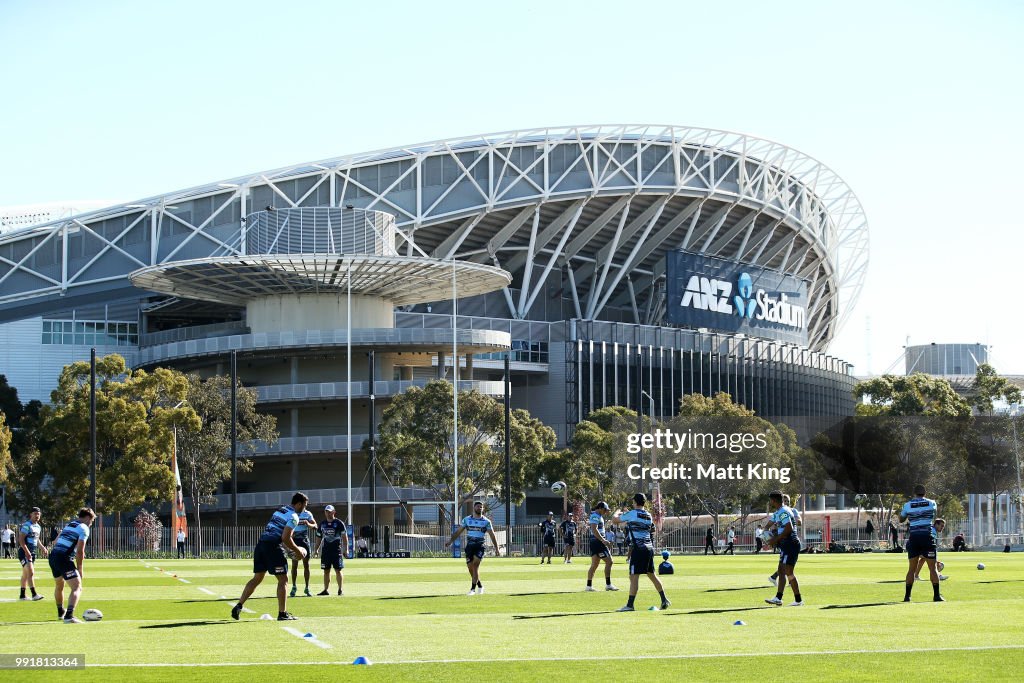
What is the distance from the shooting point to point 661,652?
640 inches

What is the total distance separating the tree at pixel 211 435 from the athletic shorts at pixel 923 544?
52.2 meters

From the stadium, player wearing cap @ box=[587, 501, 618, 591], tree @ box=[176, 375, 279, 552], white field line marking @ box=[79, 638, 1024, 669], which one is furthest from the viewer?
the stadium

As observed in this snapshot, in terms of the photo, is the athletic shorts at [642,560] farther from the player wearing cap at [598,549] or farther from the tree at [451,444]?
the tree at [451,444]

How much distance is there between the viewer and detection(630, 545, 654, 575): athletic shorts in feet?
72.8

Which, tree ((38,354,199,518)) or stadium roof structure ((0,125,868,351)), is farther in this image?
stadium roof structure ((0,125,868,351))

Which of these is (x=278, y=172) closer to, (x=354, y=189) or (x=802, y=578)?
(x=354, y=189)

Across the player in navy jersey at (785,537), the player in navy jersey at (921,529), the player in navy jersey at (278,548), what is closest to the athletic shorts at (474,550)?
the player in navy jersey at (785,537)

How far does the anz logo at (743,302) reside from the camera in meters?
120

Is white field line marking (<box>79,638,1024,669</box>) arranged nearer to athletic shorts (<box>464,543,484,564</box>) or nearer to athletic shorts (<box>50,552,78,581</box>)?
athletic shorts (<box>50,552,78,581</box>)

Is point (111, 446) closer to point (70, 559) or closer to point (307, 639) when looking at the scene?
point (70, 559)

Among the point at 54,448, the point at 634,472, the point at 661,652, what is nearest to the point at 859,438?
the point at 634,472

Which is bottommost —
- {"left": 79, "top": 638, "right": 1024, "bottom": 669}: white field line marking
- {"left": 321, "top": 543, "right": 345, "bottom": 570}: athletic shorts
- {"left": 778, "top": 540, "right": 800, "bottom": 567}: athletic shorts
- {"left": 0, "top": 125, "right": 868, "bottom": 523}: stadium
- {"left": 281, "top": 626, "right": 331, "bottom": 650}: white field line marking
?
{"left": 281, "top": 626, "right": 331, "bottom": 650}: white field line marking

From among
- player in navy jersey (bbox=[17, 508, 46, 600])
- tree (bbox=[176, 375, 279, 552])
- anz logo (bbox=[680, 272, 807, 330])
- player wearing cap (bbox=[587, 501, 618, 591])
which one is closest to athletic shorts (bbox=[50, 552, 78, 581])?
player in navy jersey (bbox=[17, 508, 46, 600])

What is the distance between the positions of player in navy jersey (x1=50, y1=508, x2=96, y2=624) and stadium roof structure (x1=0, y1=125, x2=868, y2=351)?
61.9 meters
